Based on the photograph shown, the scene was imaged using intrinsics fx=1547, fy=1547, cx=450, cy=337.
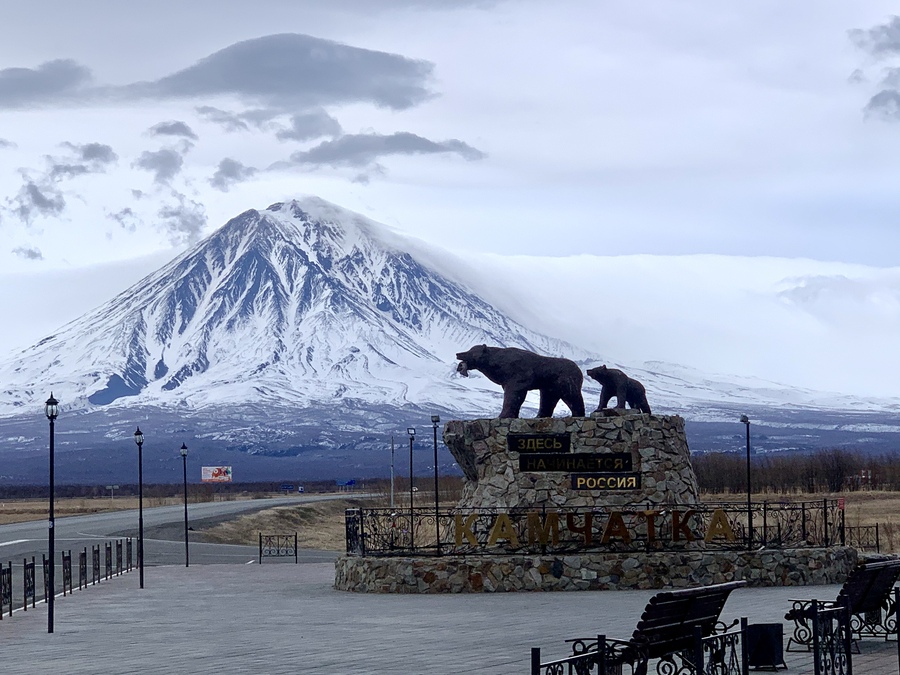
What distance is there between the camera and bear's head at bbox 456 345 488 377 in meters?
37.2

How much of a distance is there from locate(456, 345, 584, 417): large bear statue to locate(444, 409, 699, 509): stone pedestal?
2.09 metres

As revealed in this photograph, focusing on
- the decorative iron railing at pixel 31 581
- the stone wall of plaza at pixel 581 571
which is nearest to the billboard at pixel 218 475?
the decorative iron railing at pixel 31 581

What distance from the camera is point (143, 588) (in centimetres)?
3612

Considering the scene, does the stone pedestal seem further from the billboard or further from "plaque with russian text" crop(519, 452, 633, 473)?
the billboard

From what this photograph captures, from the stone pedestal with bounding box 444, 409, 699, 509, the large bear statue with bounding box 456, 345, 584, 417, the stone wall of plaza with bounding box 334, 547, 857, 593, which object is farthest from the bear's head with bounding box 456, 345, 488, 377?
the stone wall of plaza with bounding box 334, 547, 857, 593

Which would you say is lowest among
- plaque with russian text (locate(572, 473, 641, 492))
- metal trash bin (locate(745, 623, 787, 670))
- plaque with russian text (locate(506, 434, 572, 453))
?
metal trash bin (locate(745, 623, 787, 670))

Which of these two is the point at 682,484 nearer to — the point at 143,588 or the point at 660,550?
the point at 660,550

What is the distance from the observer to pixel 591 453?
109 ft

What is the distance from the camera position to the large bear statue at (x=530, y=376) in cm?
3609

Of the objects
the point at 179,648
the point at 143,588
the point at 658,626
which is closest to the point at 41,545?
the point at 143,588

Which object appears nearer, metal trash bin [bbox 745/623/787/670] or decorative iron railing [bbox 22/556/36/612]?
metal trash bin [bbox 745/623/787/670]

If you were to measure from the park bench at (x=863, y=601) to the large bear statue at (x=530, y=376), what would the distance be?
50.6 feet

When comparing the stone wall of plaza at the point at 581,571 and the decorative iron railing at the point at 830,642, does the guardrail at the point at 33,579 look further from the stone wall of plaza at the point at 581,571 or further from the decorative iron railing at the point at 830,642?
the decorative iron railing at the point at 830,642

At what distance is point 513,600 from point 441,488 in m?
82.2
